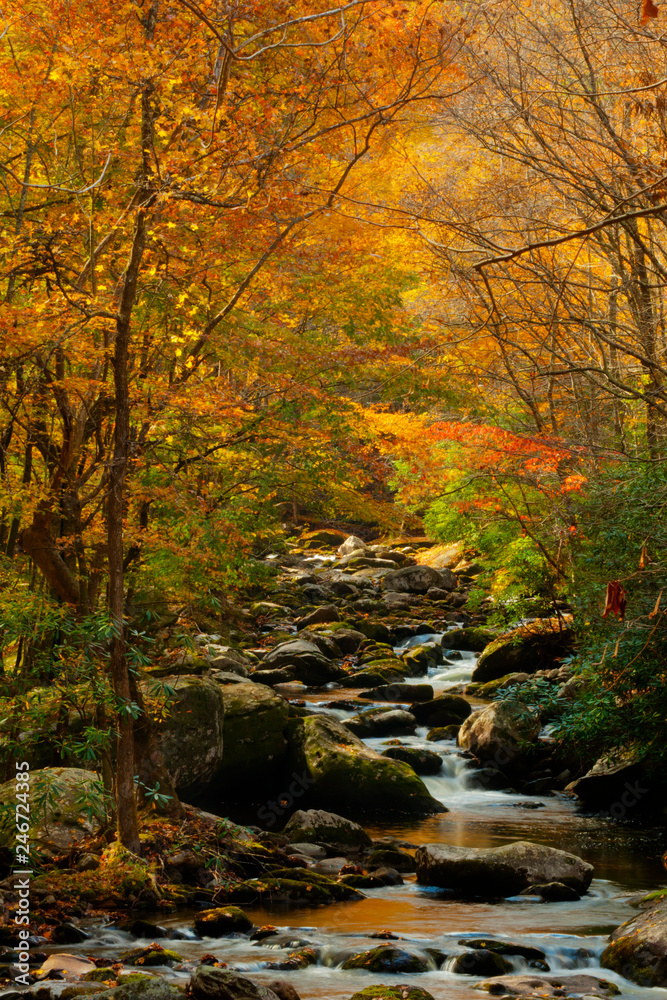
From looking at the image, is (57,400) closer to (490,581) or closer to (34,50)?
(34,50)

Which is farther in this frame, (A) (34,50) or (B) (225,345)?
(B) (225,345)

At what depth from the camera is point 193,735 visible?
30.5 ft

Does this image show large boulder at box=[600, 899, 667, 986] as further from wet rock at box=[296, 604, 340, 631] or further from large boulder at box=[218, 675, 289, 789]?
wet rock at box=[296, 604, 340, 631]

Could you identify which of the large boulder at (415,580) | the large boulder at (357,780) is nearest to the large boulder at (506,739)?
the large boulder at (357,780)

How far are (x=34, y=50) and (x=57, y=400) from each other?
2.89 m

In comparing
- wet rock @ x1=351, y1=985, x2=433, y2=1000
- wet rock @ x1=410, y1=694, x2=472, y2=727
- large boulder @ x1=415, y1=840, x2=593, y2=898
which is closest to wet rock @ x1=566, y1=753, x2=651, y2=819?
large boulder @ x1=415, y1=840, x2=593, y2=898

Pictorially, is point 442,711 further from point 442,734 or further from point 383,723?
point 383,723

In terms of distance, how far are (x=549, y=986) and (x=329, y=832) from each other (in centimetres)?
372

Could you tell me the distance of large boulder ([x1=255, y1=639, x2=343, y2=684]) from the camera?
49.8ft

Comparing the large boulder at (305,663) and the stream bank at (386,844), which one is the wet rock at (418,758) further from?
the large boulder at (305,663)

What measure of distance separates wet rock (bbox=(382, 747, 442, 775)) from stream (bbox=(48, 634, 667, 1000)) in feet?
4.03

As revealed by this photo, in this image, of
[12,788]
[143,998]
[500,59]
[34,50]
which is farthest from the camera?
[500,59]

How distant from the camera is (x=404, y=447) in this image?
1216 cm

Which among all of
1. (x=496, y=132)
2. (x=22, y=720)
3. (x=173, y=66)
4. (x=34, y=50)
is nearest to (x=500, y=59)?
(x=496, y=132)
